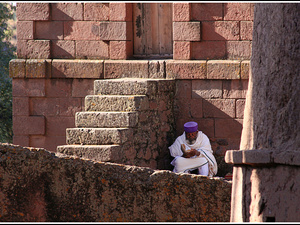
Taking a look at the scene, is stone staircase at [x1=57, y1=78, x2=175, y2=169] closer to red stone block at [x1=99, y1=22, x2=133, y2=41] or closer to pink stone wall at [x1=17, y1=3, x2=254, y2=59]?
pink stone wall at [x1=17, y1=3, x2=254, y2=59]

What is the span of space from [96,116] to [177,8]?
295 centimetres

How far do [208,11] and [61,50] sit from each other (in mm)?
2650

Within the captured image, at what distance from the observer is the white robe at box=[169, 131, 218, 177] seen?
27.7 ft

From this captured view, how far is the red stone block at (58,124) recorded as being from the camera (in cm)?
909

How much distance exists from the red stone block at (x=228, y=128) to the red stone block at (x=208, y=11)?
1.75m

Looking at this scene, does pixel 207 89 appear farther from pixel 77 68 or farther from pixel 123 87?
pixel 77 68

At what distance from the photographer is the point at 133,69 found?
8.83 metres

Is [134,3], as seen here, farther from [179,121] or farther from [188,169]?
[188,169]

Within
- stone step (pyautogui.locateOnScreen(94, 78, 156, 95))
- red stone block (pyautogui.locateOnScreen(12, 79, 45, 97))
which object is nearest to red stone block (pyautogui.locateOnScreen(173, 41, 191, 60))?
stone step (pyautogui.locateOnScreen(94, 78, 156, 95))

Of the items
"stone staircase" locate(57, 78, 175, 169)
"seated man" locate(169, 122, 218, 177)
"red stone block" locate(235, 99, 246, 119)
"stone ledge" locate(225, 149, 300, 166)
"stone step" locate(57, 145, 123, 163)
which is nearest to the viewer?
"stone ledge" locate(225, 149, 300, 166)

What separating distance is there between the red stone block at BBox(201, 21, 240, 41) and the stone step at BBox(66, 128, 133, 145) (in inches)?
118

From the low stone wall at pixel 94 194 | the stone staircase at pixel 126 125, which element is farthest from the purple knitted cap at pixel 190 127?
the low stone wall at pixel 94 194

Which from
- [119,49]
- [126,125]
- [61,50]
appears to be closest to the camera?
[126,125]

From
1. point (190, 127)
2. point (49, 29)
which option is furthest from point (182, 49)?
point (49, 29)
